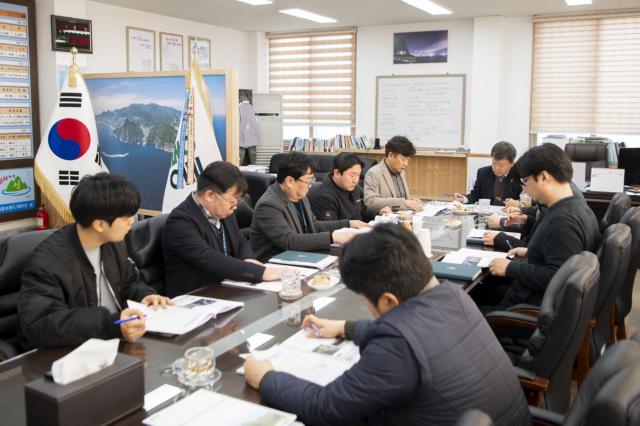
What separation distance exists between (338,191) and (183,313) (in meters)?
2.27

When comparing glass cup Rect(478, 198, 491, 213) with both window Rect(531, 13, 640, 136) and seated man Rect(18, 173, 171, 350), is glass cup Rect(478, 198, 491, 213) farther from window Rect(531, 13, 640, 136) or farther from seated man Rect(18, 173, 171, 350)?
window Rect(531, 13, 640, 136)

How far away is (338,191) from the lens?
4184 mm

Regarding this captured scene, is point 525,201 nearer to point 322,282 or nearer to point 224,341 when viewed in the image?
point 322,282

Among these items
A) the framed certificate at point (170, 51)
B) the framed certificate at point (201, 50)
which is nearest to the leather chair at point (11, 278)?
the framed certificate at point (170, 51)

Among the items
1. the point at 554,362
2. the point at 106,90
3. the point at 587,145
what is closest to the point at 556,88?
the point at 587,145

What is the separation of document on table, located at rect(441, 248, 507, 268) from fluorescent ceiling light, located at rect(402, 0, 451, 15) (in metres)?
4.76

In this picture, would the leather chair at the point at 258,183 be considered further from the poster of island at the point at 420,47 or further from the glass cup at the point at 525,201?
the poster of island at the point at 420,47

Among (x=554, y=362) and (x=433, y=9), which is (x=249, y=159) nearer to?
(x=433, y=9)

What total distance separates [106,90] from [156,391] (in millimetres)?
4377

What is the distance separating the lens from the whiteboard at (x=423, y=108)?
860cm

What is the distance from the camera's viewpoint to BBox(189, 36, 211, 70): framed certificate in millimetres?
8656

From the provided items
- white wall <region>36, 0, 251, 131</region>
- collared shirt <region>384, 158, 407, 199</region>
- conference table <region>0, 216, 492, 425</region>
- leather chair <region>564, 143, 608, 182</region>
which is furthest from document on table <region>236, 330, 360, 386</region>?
leather chair <region>564, 143, 608, 182</region>

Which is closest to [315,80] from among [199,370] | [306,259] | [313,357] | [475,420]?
[306,259]

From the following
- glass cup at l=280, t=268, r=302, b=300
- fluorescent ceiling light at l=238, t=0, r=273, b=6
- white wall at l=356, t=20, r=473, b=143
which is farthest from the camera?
white wall at l=356, t=20, r=473, b=143
